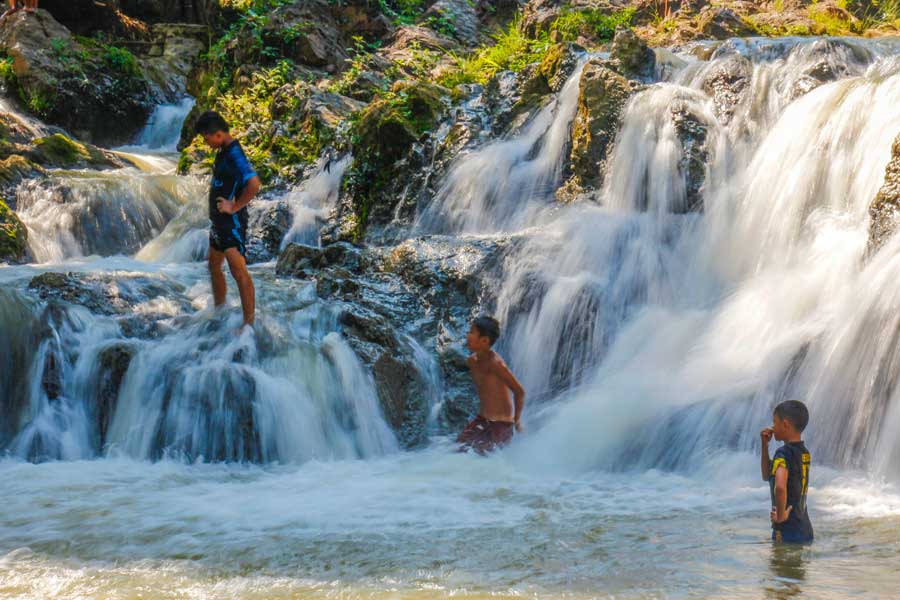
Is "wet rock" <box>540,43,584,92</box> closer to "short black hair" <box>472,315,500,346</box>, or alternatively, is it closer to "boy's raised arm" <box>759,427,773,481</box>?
"short black hair" <box>472,315,500,346</box>

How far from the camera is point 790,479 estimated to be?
12.6ft

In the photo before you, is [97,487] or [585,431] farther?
[585,431]

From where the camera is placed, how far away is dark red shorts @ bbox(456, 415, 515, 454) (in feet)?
20.2

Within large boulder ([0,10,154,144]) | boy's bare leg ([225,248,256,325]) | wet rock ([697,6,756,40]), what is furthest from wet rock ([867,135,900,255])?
large boulder ([0,10,154,144])

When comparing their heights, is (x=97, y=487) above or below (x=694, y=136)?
below

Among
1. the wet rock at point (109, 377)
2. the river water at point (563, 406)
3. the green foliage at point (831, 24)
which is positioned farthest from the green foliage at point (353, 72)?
the wet rock at point (109, 377)

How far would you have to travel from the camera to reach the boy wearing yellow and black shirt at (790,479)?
3801 mm

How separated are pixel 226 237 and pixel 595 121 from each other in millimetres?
4066

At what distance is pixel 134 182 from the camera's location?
12.1m

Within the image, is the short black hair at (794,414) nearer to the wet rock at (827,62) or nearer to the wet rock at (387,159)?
the wet rock at (827,62)

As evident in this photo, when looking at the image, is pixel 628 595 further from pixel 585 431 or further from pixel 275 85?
pixel 275 85

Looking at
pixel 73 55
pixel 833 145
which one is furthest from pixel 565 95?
pixel 73 55

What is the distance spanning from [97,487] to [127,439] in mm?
992

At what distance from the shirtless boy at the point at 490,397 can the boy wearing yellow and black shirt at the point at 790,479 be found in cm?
235
